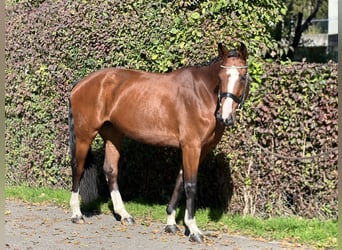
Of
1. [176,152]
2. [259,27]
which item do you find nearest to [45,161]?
[176,152]

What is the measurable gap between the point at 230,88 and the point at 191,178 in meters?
1.17

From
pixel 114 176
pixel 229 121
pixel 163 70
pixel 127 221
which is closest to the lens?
pixel 229 121

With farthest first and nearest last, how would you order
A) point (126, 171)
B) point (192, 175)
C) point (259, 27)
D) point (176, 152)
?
point (126, 171)
point (176, 152)
point (259, 27)
point (192, 175)

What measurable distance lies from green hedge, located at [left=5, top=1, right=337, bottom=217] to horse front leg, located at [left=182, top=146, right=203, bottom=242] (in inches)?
40.5

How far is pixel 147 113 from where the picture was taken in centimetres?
707

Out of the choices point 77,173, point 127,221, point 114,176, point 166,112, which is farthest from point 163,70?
point 127,221

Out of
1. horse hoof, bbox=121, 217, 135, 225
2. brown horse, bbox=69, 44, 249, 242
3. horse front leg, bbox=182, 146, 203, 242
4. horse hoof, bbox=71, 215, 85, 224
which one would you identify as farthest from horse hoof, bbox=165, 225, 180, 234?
horse hoof, bbox=71, 215, 85, 224

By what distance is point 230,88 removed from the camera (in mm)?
6047

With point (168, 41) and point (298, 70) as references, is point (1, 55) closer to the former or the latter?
point (298, 70)

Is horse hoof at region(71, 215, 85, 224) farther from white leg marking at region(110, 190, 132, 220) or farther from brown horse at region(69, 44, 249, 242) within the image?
white leg marking at region(110, 190, 132, 220)

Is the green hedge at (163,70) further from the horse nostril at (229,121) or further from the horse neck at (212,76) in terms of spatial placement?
the horse nostril at (229,121)

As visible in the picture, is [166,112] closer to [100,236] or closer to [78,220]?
[100,236]

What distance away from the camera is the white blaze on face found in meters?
5.99

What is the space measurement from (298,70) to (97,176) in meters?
3.42
